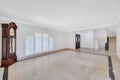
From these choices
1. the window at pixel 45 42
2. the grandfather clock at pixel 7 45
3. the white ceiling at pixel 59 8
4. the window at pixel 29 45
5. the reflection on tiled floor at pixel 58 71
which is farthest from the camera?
the window at pixel 45 42

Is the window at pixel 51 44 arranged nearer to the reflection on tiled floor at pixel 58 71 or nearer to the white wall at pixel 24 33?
the white wall at pixel 24 33

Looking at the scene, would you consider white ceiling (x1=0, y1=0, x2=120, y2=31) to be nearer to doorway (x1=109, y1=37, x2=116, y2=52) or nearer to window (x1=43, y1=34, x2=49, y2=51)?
window (x1=43, y1=34, x2=49, y2=51)

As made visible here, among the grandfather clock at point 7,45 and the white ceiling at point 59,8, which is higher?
the white ceiling at point 59,8

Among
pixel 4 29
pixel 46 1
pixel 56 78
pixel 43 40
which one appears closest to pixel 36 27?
pixel 43 40

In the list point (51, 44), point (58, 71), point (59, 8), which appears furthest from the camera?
point (51, 44)

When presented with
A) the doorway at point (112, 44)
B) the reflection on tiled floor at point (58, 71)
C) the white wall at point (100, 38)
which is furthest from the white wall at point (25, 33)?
the doorway at point (112, 44)

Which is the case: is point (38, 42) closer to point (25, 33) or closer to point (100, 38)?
point (25, 33)

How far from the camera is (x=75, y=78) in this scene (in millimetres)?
2717

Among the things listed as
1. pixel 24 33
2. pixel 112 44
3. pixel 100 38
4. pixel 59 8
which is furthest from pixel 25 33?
pixel 112 44

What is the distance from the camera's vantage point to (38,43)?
254 inches

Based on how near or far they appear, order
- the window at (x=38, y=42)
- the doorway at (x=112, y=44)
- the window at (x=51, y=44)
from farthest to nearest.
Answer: the doorway at (x=112, y=44), the window at (x=51, y=44), the window at (x=38, y=42)

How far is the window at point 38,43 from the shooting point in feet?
18.6

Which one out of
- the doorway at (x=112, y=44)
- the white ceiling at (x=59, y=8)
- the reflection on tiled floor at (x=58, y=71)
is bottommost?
the reflection on tiled floor at (x=58, y=71)

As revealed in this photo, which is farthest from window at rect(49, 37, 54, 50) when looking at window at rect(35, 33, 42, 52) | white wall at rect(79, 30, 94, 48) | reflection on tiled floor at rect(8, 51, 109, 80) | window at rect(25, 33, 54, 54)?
white wall at rect(79, 30, 94, 48)
